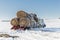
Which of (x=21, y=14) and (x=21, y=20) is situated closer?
(x=21, y=20)

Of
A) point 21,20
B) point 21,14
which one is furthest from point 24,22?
point 21,14

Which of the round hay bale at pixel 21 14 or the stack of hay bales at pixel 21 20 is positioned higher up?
the round hay bale at pixel 21 14

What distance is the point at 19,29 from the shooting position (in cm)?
463

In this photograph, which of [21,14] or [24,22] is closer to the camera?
[24,22]

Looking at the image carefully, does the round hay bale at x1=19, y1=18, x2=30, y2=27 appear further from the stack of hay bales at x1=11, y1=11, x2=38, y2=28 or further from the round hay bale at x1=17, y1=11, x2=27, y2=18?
the round hay bale at x1=17, y1=11, x2=27, y2=18

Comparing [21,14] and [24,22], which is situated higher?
[21,14]

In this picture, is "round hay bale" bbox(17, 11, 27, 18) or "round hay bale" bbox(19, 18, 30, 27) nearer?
"round hay bale" bbox(19, 18, 30, 27)

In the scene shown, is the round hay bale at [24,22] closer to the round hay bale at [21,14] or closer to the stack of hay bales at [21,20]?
the stack of hay bales at [21,20]

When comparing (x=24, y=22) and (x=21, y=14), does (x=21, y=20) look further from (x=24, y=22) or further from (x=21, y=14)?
(x=21, y=14)

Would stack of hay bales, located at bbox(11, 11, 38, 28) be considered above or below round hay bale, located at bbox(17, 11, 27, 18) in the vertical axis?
below

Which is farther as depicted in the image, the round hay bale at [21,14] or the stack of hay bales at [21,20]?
the round hay bale at [21,14]

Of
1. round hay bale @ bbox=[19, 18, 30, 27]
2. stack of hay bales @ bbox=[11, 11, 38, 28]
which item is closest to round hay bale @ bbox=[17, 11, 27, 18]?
stack of hay bales @ bbox=[11, 11, 38, 28]

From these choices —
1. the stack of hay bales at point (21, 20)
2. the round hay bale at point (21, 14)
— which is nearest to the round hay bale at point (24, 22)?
the stack of hay bales at point (21, 20)

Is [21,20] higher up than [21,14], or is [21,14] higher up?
[21,14]
